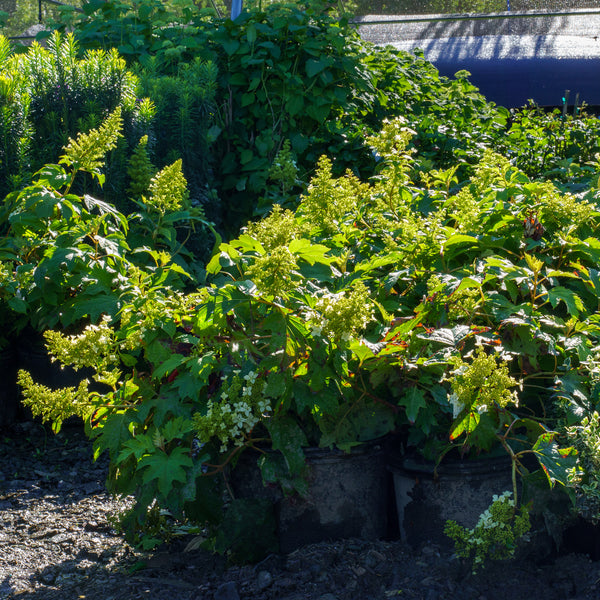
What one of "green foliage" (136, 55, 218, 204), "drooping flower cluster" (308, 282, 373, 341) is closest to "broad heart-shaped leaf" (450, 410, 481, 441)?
"drooping flower cluster" (308, 282, 373, 341)

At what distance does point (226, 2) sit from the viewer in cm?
1516

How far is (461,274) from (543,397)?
48 centimetres

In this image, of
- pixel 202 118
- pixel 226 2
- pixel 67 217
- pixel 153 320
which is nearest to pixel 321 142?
pixel 202 118

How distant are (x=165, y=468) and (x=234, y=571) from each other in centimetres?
41

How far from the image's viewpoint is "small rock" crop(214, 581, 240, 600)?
6.84 feet

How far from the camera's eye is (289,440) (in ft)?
7.15

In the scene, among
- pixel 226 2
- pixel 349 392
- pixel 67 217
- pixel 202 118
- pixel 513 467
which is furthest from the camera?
pixel 226 2

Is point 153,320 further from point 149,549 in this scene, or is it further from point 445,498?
point 445,498

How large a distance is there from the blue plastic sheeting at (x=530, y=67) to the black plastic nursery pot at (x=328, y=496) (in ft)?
24.2

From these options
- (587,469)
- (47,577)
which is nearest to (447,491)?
(587,469)

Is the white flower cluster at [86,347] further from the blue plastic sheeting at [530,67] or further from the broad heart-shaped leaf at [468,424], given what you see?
the blue plastic sheeting at [530,67]

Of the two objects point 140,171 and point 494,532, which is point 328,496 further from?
point 140,171

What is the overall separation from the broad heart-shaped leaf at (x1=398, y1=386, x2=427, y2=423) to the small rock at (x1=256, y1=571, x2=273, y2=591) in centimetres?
63

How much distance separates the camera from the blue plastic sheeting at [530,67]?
339 inches
